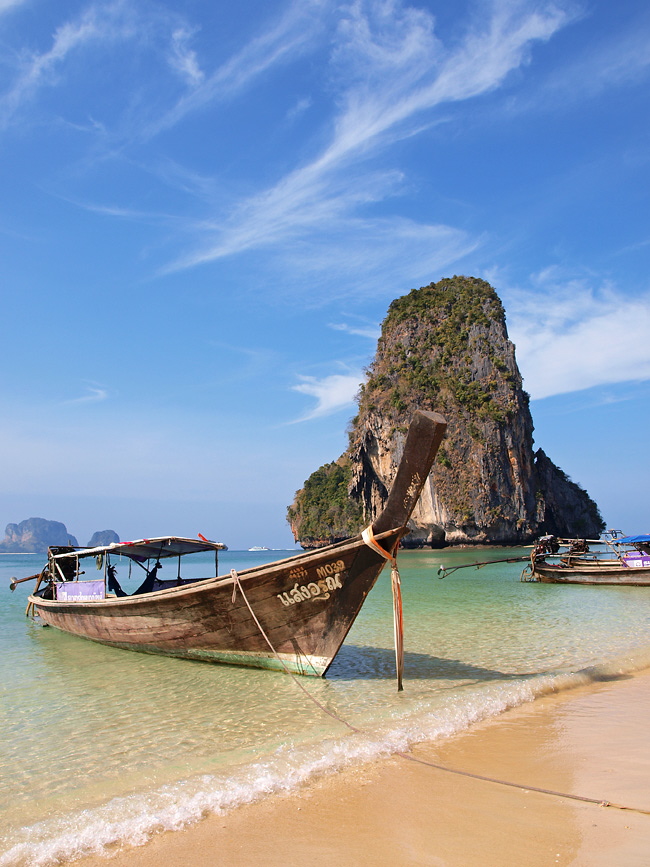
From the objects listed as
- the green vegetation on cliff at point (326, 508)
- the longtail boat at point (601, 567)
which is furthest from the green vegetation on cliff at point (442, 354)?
the longtail boat at point (601, 567)

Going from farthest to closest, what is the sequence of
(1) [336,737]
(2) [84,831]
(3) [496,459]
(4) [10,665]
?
1. (3) [496,459]
2. (4) [10,665]
3. (1) [336,737]
4. (2) [84,831]

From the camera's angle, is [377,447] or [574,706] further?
[377,447]

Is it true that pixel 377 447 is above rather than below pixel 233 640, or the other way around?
above

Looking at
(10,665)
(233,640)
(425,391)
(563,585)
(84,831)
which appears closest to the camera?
(84,831)

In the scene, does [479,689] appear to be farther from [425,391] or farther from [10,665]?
[425,391]

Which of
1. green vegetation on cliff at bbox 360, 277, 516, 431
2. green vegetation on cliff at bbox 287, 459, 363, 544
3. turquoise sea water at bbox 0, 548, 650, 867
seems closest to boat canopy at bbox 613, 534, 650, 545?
turquoise sea water at bbox 0, 548, 650, 867

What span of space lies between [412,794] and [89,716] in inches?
156

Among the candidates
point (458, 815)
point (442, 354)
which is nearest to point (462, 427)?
point (442, 354)

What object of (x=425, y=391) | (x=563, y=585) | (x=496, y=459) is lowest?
(x=563, y=585)

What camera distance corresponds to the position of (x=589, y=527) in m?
64.2

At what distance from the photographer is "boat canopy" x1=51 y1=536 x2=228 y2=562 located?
933 cm

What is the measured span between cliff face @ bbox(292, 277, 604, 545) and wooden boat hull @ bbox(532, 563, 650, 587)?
30.1 metres

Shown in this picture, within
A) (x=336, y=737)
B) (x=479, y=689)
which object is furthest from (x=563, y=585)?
(x=336, y=737)

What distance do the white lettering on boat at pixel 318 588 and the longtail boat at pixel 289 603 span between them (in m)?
0.01
